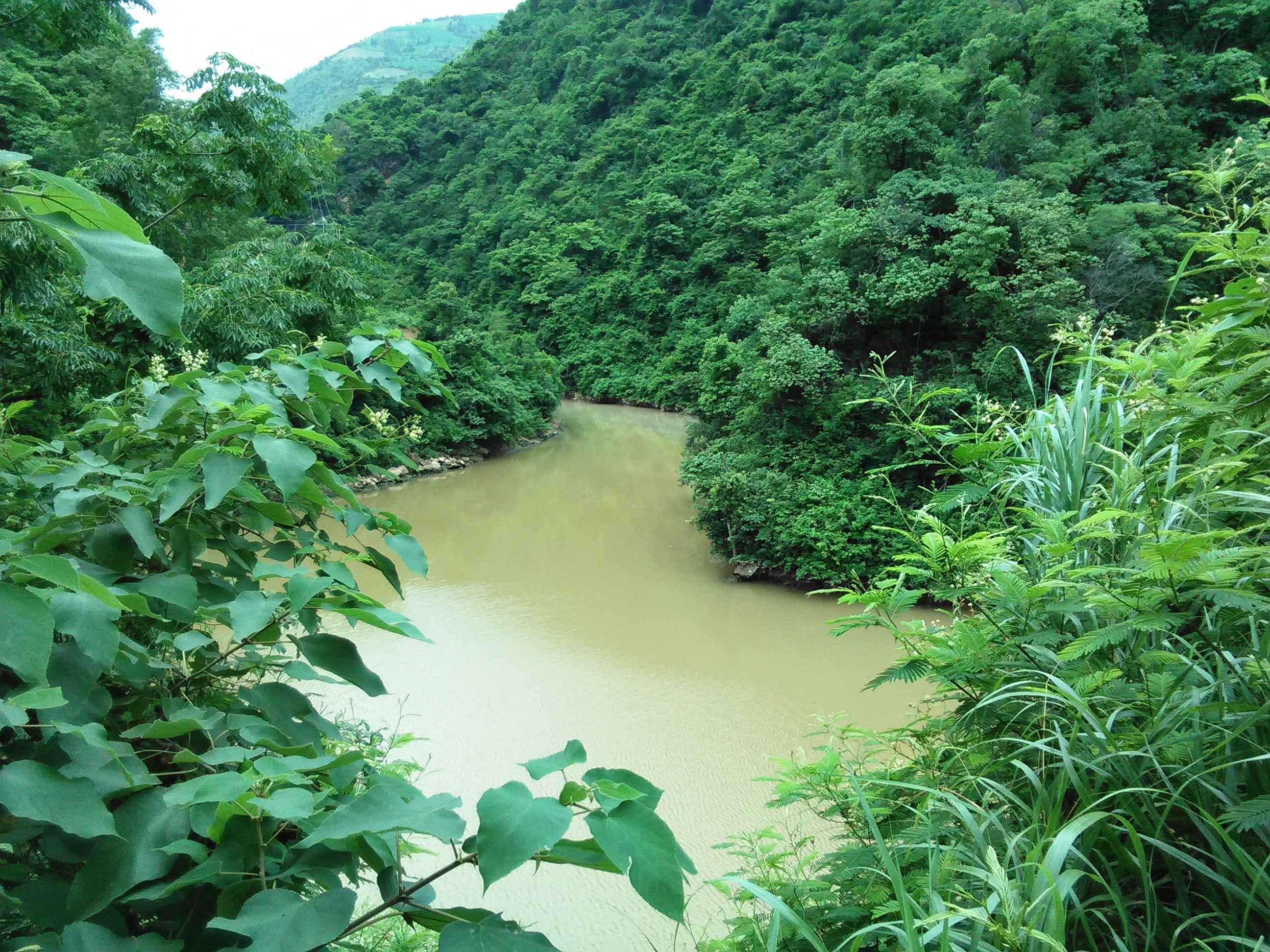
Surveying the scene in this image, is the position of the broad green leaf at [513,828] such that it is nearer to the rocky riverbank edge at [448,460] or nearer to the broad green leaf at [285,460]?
the broad green leaf at [285,460]

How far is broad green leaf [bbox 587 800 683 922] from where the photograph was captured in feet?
1.26

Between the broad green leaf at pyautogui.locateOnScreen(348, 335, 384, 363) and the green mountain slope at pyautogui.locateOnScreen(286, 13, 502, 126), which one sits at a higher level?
the green mountain slope at pyautogui.locateOnScreen(286, 13, 502, 126)

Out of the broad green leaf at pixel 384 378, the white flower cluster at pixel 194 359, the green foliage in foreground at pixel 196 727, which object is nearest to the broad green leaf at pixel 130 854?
the green foliage in foreground at pixel 196 727

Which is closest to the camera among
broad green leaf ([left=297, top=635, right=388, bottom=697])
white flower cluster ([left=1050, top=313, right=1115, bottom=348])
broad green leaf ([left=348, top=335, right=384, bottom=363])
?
broad green leaf ([left=297, top=635, right=388, bottom=697])

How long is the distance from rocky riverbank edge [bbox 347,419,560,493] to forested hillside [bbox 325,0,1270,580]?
314 cm

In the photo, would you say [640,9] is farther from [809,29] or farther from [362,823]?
[362,823]

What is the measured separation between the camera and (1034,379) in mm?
6539

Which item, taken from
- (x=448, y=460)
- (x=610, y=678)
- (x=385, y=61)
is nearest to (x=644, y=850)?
(x=610, y=678)

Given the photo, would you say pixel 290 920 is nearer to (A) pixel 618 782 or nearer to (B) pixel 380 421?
(A) pixel 618 782

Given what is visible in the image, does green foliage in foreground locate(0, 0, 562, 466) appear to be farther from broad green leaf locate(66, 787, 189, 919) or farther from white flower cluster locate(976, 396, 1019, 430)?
white flower cluster locate(976, 396, 1019, 430)

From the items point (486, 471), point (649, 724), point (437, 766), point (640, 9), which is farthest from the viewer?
point (640, 9)

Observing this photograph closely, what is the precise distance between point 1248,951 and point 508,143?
28.8 meters

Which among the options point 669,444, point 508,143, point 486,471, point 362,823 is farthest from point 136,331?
point 508,143

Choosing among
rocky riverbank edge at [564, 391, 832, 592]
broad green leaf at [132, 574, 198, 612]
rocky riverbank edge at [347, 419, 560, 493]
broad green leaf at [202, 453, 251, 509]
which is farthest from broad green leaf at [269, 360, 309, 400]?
rocky riverbank edge at [347, 419, 560, 493]
